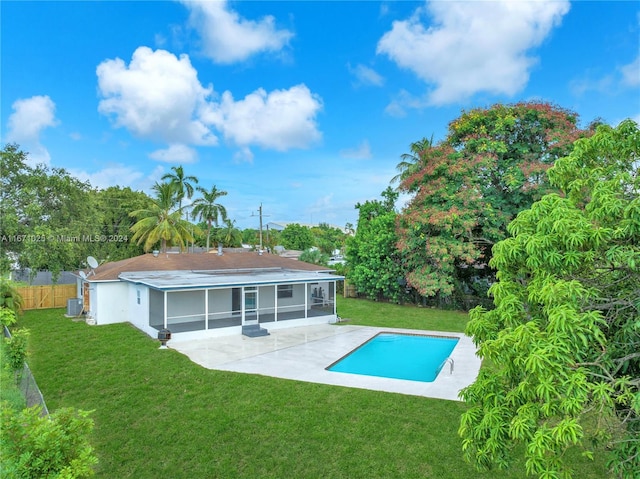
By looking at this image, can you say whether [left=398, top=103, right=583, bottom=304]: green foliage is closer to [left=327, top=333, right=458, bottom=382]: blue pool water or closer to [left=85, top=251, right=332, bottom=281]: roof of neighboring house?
[left=327, top=333, right=458, bottom=382]: blue pool water

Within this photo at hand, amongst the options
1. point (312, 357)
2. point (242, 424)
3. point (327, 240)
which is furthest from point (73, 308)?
point (327, 240)

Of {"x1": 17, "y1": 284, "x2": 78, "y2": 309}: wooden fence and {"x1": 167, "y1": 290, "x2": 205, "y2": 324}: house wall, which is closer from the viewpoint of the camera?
{"x1": 167, "y1": 290, "x2": 205, "y2": 324}: house wall

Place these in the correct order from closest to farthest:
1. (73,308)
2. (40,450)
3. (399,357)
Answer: (40,450), (399,357), (73,308)

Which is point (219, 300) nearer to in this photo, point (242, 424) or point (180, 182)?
point (242, 424)

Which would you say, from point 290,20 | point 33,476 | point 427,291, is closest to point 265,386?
point 33,476

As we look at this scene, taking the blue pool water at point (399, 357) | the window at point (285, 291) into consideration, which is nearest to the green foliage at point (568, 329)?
the blue pool water at point (399, 357)

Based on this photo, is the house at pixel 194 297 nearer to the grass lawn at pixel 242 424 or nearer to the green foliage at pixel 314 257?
the grass lawn at pixel 242 424

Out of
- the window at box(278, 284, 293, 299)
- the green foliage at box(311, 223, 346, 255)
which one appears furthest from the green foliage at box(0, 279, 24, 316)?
the green foliage at box(311, 223, 346, 255)
